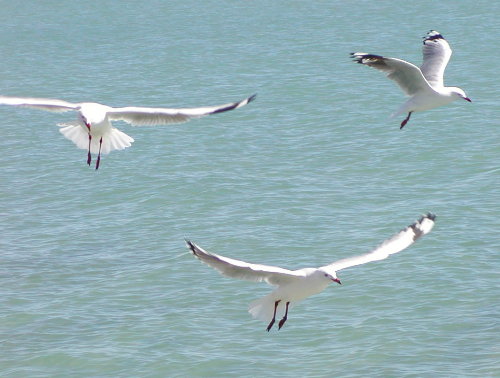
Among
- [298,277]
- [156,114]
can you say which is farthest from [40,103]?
[298,277]

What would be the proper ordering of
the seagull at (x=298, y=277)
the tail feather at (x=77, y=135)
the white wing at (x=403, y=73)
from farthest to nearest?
the tail feather at (x=77, y=135)
the white wing at (x=403, y=73)
the seagull at (x=298, y=277)

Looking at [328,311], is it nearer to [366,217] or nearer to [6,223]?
Result: [366,217]

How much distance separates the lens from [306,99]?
5022 centimetres

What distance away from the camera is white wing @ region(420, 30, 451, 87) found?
21.6m

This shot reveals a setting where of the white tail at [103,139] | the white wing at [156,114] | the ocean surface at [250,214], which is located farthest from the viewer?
the ocean surface at [250,214]

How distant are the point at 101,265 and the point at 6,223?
5.77 m

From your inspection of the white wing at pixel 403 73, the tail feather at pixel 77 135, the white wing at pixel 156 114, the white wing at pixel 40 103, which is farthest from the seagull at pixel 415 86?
the tail feather at pixel 77 135

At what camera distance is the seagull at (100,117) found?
17961 mm

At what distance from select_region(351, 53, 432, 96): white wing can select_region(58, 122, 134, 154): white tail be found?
14.8 ft

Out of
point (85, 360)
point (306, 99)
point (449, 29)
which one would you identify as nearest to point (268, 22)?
point (449, 29)

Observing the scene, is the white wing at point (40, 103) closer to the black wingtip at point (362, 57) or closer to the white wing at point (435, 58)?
the black wingtip at point (362, 57)

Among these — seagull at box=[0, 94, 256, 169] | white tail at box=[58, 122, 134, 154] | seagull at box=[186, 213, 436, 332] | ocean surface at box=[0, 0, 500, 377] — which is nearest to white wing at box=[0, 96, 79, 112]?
seagull at box=[0, 94, 256, 169]

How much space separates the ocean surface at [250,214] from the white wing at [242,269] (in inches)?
283

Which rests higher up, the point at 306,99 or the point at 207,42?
the point at 207,42
